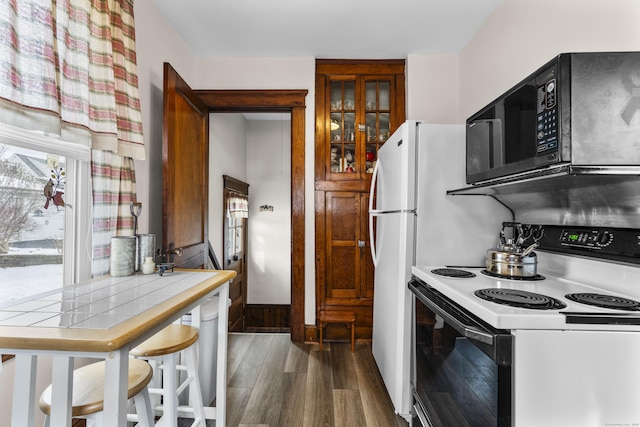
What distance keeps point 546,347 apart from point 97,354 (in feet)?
3.92

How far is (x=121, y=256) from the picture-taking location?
5.49 feet

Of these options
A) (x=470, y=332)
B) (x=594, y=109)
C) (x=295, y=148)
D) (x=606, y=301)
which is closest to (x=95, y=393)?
(x=470, y=332)

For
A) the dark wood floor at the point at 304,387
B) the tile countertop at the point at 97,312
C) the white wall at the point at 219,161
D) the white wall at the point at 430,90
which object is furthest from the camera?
the white wall at the point at 219,161

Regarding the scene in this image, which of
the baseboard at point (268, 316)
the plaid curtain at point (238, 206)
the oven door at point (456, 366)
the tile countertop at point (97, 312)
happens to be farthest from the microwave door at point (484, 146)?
the baseboard at point (268, 316)

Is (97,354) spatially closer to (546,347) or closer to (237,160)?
(546,347)

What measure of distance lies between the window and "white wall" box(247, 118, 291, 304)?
140 inches

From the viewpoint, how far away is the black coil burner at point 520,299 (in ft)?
3.40

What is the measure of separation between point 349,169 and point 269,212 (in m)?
2.45

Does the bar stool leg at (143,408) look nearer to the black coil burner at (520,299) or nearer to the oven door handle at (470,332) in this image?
the oven door handle at (470,332)

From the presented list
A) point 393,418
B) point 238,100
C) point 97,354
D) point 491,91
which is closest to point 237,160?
point 238,100

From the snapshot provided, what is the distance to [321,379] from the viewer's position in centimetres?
240

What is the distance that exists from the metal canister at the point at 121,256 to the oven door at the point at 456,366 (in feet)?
4.74

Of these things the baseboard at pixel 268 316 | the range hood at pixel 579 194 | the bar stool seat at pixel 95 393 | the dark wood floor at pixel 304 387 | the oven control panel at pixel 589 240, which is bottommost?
the baseboard at pixel 268 316

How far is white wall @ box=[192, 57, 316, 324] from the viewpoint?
3109 millimetres
